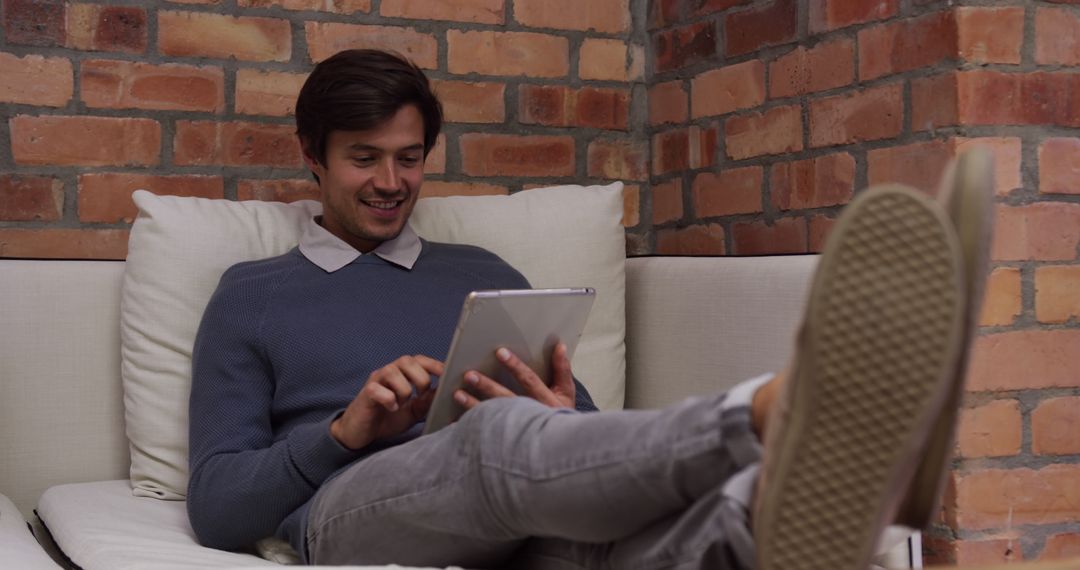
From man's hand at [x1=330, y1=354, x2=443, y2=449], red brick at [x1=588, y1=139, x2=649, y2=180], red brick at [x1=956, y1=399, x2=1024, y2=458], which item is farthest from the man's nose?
red brick at [x1=956, y1=399, x2=1024, y2=458]

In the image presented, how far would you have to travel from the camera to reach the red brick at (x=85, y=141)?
1891mm

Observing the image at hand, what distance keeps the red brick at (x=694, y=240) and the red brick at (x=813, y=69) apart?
0.28m

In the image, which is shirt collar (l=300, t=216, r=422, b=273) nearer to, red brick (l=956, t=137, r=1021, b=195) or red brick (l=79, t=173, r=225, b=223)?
red brick (l=79, t=173, r=225, b=223)

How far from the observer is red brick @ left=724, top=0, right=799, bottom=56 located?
1.97 metres

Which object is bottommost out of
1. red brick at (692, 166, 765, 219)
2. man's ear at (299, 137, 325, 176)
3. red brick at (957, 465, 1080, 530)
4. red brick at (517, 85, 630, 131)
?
red brick at (957, 465, 1080, 530)

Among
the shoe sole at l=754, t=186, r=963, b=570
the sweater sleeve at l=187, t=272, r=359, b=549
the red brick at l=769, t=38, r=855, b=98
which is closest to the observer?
the shoe sole at l=754, t=186, r=963, b=570

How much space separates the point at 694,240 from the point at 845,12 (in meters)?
0.53

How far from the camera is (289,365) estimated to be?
1.49m

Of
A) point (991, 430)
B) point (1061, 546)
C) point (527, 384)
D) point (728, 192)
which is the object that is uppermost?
point (728, 192)

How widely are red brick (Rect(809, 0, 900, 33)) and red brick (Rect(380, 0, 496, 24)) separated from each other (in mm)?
574

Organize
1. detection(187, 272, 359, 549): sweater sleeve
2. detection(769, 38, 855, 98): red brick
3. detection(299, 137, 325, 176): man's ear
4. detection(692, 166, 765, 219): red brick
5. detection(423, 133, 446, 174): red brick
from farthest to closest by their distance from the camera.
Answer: detection(423, 133, 446, 174): red brick < detection(692, 166, 765, 219): red brick < detection(769, 38, 855, 98): red brick < detection(299, 137, 325, 176): man's ear < detection(187, 272, 359, 549): sweater sleeve

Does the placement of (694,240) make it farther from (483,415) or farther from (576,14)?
(483,415)

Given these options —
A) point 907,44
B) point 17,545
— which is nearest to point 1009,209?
point 907,44

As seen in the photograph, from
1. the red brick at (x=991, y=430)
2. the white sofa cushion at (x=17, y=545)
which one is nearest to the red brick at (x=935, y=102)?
the red brick at (x=991, y=430)
